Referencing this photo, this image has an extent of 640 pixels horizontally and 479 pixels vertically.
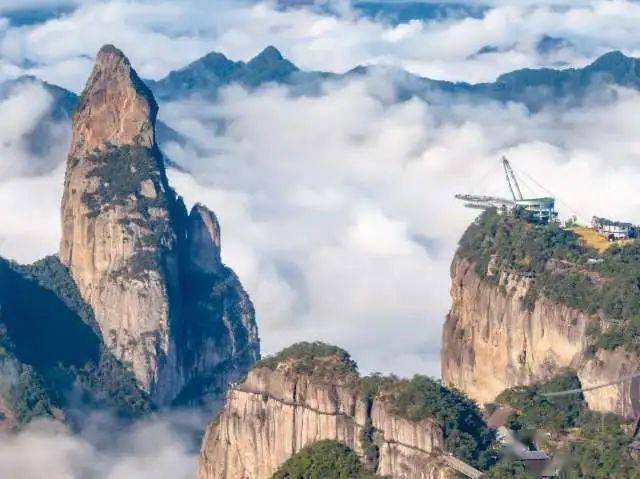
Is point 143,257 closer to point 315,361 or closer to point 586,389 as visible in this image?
point 586,389

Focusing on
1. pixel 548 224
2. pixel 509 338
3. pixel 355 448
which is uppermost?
pixel 548 224

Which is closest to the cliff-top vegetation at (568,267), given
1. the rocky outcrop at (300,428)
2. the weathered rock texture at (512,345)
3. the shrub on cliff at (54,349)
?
the weathered rock texture at (512,345)

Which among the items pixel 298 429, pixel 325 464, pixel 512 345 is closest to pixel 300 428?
pixel 298 429

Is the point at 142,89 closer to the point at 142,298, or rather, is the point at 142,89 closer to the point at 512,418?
the point at 142,298

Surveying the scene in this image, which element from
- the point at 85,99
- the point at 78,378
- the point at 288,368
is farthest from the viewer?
the point at 85,99

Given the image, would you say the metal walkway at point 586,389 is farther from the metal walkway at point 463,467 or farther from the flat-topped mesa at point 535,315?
the metal walkway at point 463,467

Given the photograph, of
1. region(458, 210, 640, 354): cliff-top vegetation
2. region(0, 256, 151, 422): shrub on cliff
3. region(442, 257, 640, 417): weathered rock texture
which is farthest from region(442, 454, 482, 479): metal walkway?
region(0, 256, 151, 422): shrub on cliff

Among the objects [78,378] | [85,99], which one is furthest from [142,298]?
[85,99]
